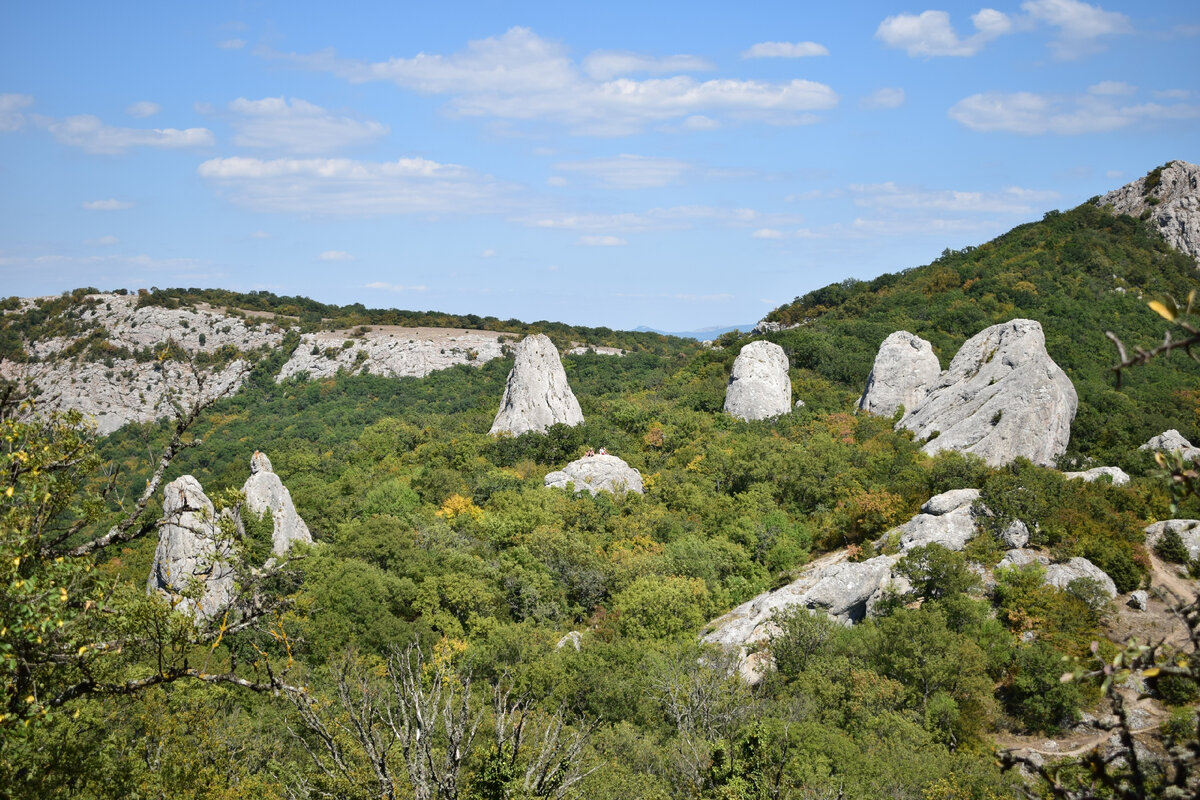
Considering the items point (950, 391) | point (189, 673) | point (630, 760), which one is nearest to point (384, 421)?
point (950, 391)

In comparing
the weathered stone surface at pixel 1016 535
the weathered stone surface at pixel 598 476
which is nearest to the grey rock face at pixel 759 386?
the weathered stone surface at pixel 598 476

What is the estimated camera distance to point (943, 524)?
28.5 meters

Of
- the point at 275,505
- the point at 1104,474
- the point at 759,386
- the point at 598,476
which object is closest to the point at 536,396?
the point at 598,476

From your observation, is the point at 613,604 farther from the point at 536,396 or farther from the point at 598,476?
the point at 536,396

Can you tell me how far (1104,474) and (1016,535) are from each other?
608 centimetres

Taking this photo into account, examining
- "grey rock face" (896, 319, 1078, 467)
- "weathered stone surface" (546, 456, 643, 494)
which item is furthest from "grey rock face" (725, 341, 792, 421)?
"weathered stone surface" (546, 456, 643, 494)

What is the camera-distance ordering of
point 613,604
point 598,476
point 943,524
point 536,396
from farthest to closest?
1. point 536,396
2. point 598,476
3. point 613,604
4. point 943,524

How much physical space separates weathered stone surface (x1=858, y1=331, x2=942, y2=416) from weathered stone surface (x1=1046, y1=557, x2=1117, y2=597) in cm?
1813

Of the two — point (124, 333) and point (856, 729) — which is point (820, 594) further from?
point (124, 333)

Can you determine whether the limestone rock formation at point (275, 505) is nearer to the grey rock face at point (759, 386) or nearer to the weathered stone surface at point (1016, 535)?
the grey rock face at point (759, 386)

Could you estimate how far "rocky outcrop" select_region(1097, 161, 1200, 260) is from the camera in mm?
58656

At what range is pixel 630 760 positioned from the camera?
18.2 metres

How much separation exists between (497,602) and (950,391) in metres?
25.6

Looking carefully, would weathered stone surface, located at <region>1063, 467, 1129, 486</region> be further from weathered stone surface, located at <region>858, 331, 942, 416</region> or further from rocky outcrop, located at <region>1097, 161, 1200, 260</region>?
rocky outcrop, located at <region>1097, 161, 1200, 260</region>
